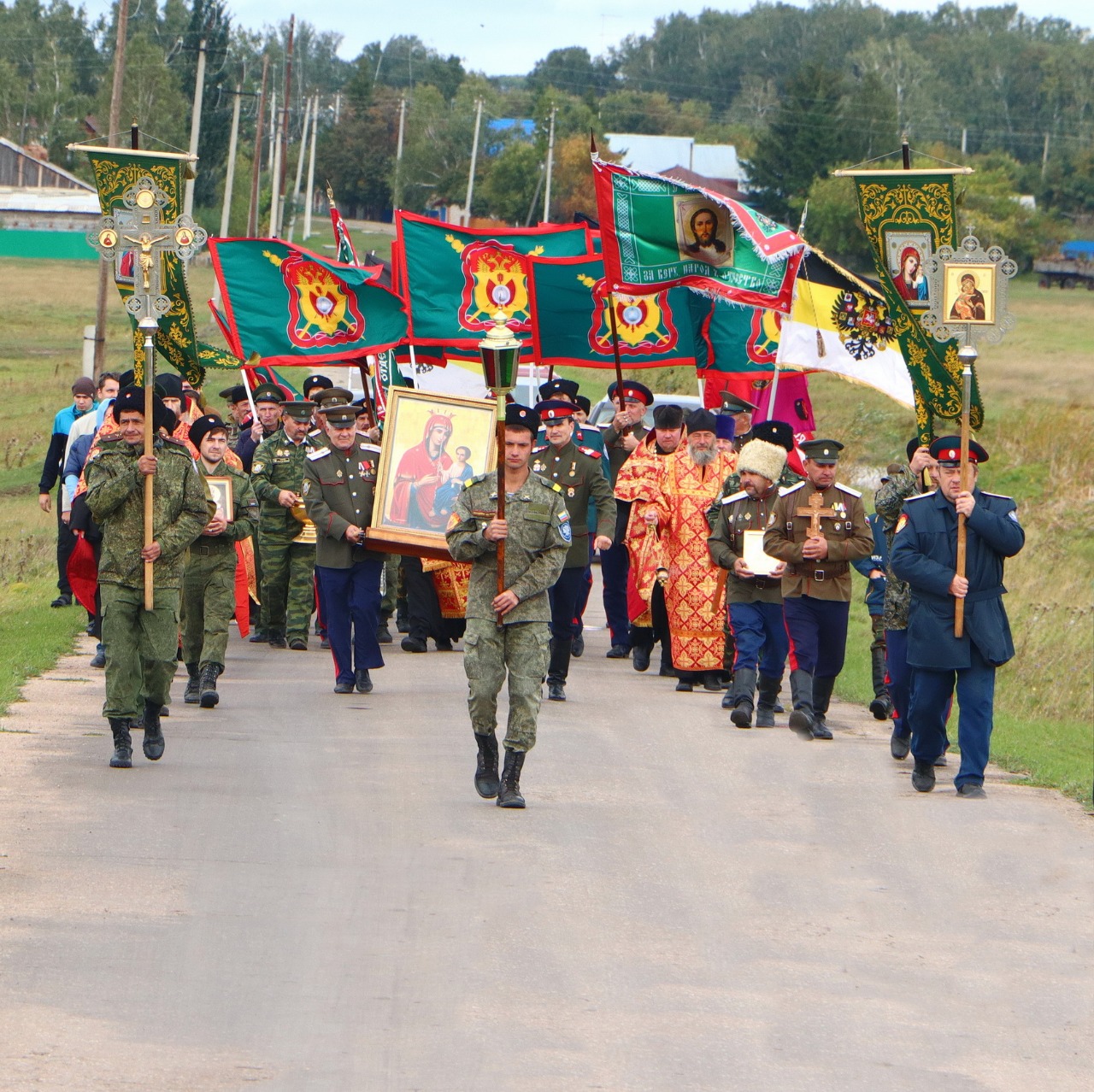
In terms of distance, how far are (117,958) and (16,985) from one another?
0.48 m

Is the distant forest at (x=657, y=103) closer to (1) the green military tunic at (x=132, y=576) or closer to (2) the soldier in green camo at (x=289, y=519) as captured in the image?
(2) the soldier in green camo at (x=289, y=519)

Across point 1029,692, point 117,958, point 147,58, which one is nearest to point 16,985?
point 117,958

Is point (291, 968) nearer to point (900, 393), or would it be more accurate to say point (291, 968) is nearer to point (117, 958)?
point (117, 958)

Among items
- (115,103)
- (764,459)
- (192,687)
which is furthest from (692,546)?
(115,103)

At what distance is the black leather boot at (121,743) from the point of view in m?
10.8

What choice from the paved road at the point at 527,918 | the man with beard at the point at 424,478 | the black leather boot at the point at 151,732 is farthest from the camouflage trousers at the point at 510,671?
the man with beard at the point at 424,478

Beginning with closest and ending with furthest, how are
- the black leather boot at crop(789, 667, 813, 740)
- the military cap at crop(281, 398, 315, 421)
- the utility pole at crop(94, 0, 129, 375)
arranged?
the black leather boot at crop(789, 667, 813, 740) < the military cap at crop(281, 398, 315, 421) < the utility pole at crop(94, 0, 129, 375)

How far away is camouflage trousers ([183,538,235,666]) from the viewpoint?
13344mm

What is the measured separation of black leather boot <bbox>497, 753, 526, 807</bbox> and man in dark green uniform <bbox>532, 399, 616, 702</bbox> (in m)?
3.54

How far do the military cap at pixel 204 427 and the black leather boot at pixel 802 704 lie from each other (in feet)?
13.9

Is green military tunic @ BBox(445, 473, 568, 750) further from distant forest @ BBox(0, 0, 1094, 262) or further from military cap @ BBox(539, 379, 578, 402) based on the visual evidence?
distant forest @ BBox(0, 0, 1094, 262)

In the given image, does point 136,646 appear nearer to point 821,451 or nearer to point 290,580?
point 821,451

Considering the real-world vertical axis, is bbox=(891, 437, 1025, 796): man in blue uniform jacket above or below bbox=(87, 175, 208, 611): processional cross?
below

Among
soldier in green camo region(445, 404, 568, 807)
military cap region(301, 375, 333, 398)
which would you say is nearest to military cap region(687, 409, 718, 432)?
military cap region(301, 375, 333, 398)
